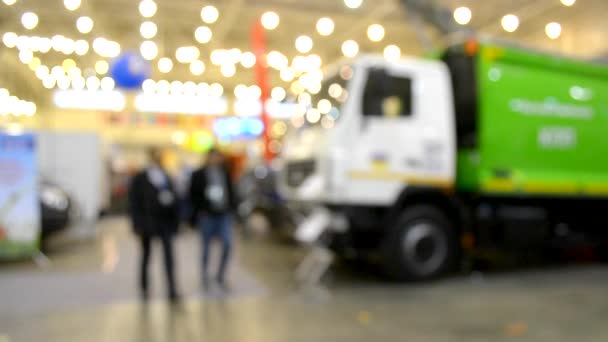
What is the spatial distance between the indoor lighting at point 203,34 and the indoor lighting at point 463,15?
28.4ft

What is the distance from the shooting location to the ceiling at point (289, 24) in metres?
10.2

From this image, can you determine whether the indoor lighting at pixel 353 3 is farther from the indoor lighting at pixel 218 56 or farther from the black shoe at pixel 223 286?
the black shoe at pixel 223 286

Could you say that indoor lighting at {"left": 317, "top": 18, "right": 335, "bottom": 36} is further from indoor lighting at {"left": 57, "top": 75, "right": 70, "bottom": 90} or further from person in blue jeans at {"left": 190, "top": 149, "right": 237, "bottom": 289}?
indoor lighting at {"left": 57, "top": 75, "right": 70, "bottom": 90}

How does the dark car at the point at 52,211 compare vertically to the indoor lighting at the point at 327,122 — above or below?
below

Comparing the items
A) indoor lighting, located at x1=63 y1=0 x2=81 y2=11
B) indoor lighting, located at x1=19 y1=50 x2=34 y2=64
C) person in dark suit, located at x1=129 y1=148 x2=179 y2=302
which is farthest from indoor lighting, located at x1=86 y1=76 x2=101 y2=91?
person in dark suit, located at x1=129 y1=148 x2=179 y2=302

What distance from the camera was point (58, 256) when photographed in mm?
8977

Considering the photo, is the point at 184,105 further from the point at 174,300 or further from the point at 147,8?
the point at 174,300

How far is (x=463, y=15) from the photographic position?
10477 millimetres

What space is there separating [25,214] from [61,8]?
8055 millimetres

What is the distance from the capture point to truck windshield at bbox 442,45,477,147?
273 inches

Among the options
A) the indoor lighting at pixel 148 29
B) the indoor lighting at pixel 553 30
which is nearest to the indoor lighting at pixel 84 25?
the indoor lighting at pixel 148 29

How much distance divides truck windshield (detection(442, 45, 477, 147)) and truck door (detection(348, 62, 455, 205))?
227 mm

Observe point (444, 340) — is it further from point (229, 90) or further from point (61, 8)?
point (229, 90)

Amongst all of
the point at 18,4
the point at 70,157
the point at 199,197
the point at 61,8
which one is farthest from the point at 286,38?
the point at 199,197
